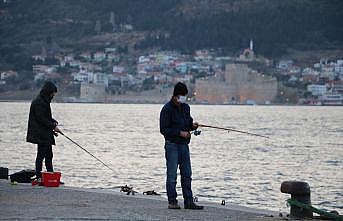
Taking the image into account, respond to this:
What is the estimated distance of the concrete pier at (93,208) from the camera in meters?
11.3

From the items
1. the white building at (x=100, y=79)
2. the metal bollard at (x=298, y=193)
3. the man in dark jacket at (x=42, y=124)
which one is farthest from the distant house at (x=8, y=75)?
the metal bollard at (x=298, y=193)

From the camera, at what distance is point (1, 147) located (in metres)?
37.8

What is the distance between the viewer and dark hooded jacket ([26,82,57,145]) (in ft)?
49.1

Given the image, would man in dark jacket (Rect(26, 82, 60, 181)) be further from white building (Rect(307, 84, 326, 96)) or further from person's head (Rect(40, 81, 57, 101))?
white building (Rect(307, 84, 326, 96))

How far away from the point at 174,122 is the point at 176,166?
484 millimetres

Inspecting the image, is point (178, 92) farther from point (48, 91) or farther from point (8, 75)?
point (8, 75)

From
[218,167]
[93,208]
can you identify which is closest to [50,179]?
[93,208]

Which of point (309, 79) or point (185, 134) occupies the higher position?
point (185, 134)

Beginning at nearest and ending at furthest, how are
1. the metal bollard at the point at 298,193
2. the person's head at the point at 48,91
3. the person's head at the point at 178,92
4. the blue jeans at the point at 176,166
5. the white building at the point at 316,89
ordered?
the metal bollard at the point at 298,193, the person's head at the point at 178,92, the blue jeans at the point at 176,166, the person's head at the point at 48,91, the white building at the point at 316,89

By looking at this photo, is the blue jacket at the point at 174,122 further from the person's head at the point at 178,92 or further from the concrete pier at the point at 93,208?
the concrete pier at the point at 93,208

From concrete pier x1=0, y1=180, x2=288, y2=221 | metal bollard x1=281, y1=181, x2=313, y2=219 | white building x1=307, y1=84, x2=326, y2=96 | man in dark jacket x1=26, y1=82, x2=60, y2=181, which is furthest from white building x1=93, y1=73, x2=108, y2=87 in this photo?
metal bollard x1=281, y1=181, x2=313, y2=219

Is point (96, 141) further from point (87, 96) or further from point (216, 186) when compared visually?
point (87, 96)

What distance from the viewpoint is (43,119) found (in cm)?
1499

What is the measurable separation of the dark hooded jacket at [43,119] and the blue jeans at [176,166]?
118 inches
